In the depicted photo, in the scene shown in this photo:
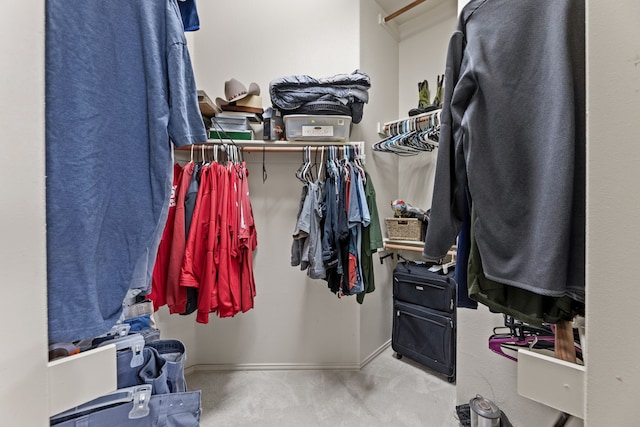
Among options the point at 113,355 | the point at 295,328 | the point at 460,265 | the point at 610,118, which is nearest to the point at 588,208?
the point at 610,118

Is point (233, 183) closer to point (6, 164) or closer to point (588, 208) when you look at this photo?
point (6, 164)

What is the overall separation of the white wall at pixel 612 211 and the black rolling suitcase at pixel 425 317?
5.59 ft

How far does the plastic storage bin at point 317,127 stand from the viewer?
1825 millimetres

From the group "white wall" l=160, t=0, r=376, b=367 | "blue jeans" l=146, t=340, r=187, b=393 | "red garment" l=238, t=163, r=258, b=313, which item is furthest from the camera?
"white wall" l=160, t=0, r=376, b=367

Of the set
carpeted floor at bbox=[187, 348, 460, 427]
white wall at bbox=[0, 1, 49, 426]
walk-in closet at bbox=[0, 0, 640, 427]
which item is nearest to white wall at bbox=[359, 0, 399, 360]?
walk-in closet at bbox=[0, 0, 640, 427]

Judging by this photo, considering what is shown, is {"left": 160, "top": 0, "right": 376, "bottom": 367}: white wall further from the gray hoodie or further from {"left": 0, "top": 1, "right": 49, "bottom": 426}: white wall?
{"left": 0, "top": 1, "right": 49, "bottom": 426}: white wall

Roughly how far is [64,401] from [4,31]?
56 cm

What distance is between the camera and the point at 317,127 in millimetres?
1834

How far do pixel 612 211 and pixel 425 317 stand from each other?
1.93m

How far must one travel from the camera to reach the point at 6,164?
37cm

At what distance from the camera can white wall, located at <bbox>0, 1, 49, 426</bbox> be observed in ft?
1.22

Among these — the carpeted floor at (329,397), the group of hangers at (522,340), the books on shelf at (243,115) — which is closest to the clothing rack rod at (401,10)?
the books on shelf at (243,115)

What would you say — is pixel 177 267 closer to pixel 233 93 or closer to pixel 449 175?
pixel 233 93

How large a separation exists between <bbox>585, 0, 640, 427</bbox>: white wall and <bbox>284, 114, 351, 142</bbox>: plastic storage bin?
1.52 meters
